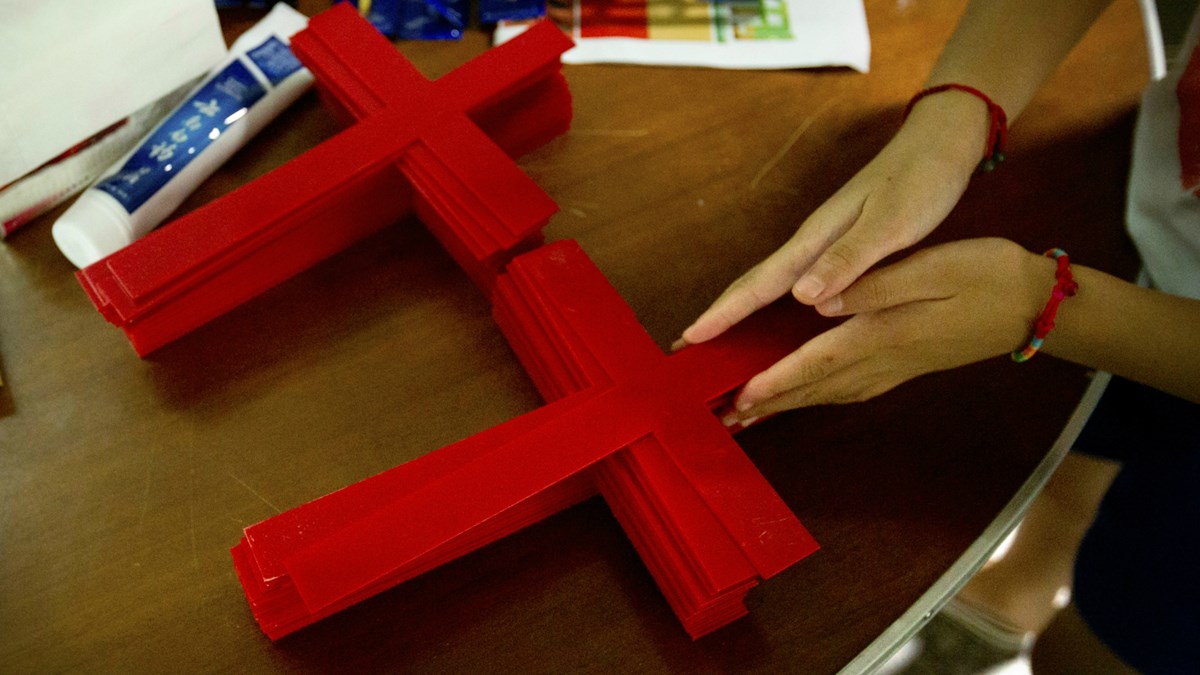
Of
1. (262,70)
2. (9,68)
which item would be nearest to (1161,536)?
(262,70)

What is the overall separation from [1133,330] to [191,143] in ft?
2.47

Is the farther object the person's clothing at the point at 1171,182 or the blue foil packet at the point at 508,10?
the blue foil packet at the point at 508,10

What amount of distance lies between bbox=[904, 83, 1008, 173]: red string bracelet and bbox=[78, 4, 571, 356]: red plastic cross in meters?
0.31

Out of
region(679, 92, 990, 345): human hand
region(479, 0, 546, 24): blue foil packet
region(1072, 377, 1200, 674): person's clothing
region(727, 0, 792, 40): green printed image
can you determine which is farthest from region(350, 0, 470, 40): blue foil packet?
region(1072, 377, 1200, 674): person's clothing

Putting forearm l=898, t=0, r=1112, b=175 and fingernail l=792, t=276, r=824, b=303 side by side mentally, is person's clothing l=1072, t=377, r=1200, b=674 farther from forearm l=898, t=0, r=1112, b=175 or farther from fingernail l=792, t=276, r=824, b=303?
fingernail l=792, t=276, r=824, b=303

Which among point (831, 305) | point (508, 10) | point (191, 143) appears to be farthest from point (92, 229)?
point (831, 305)

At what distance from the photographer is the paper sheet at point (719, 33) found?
83 cm

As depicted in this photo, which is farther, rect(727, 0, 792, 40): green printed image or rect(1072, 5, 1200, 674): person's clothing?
rect(727, 0, 792, 40): green printed image

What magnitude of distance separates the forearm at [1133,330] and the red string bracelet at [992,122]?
139 millimetres

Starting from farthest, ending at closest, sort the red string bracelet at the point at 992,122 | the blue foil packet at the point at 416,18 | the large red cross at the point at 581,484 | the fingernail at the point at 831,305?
the blue foil packet at the point at 416,18
the red string bracelet at the point at 992,122
the fingernail at the point at 831,305
the large red cross at the point at 581,484

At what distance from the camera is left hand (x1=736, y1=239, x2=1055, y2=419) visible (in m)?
0.57

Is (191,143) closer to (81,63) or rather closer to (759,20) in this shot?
(81,63)

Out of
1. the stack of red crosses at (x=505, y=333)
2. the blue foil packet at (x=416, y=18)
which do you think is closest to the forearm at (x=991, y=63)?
the stack of red crosses at (x=505, y=333)

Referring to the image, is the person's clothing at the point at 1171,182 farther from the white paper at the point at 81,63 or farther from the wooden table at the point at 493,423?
the white paper at the point at 81,63
